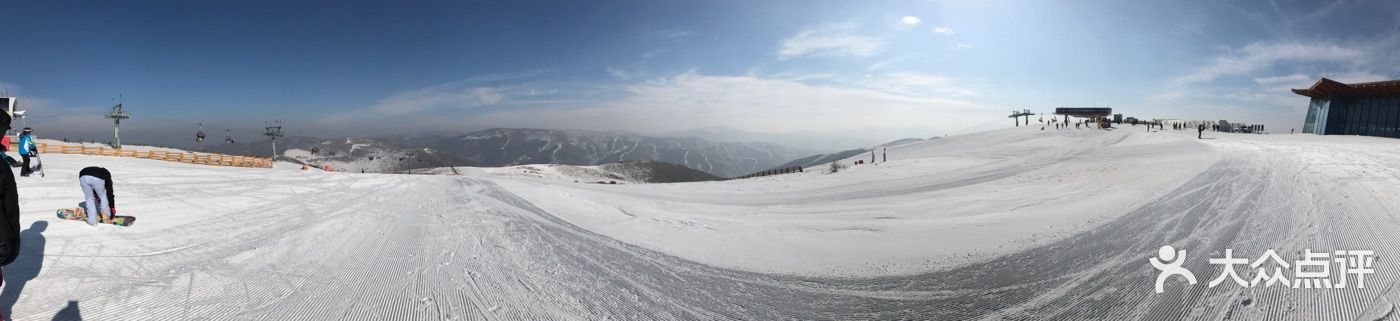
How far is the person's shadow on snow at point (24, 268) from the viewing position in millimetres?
4386

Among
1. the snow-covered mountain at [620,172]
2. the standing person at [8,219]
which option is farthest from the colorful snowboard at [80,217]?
the snow-covered mountain at [620,172]

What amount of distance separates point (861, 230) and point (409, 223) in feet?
27.6

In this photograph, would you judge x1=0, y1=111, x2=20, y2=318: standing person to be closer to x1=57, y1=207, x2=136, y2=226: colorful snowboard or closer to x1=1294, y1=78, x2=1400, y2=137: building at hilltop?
x1=57, y1=207, x2=136, y2=226: colorful snowboard

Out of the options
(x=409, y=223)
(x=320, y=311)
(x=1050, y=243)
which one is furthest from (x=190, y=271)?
(x=1050, y=243)

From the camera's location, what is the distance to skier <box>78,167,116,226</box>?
7.68m

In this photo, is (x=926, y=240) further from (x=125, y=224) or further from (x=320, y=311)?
(x=125, y=224)

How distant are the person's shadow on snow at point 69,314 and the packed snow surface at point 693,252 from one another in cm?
3

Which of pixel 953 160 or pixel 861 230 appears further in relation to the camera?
pixel 953 160

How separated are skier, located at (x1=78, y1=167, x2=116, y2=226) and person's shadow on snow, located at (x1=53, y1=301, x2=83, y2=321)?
497 centimetres

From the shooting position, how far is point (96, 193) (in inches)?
312

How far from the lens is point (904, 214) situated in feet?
35.8

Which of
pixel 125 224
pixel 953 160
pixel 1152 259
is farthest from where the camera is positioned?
pixel 953 160

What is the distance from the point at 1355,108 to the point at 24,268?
6840 centimetres

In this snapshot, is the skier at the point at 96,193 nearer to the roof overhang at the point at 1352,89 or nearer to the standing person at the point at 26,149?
the standing person at the point at 26,149
